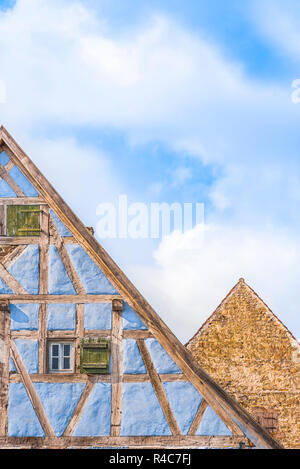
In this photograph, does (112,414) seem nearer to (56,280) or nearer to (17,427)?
(17,427)

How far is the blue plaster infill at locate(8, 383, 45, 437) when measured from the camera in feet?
34.2

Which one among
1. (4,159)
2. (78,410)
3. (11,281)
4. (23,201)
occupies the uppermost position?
(4,159)

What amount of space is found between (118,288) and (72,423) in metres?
2.07

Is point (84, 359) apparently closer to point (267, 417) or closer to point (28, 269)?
point (28, 269)

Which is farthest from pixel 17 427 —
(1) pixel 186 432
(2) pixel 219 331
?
(2) pixel 219 331

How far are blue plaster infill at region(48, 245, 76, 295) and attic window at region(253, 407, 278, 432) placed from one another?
10.9m

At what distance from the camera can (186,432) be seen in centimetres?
1034

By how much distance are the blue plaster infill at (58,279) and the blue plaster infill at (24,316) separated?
368 millimetres

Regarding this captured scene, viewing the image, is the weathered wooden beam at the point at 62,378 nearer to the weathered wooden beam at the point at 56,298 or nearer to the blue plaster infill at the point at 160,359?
the blue plaster infill at the point at 160,359

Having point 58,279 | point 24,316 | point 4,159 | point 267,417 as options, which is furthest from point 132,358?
point 267,417

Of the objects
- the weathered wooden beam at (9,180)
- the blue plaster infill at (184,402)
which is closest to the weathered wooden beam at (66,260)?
the weathered wooden beam at (9,180)

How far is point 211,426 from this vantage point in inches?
406

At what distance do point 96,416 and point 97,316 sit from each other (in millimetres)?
1453

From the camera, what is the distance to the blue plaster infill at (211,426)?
10289mm
